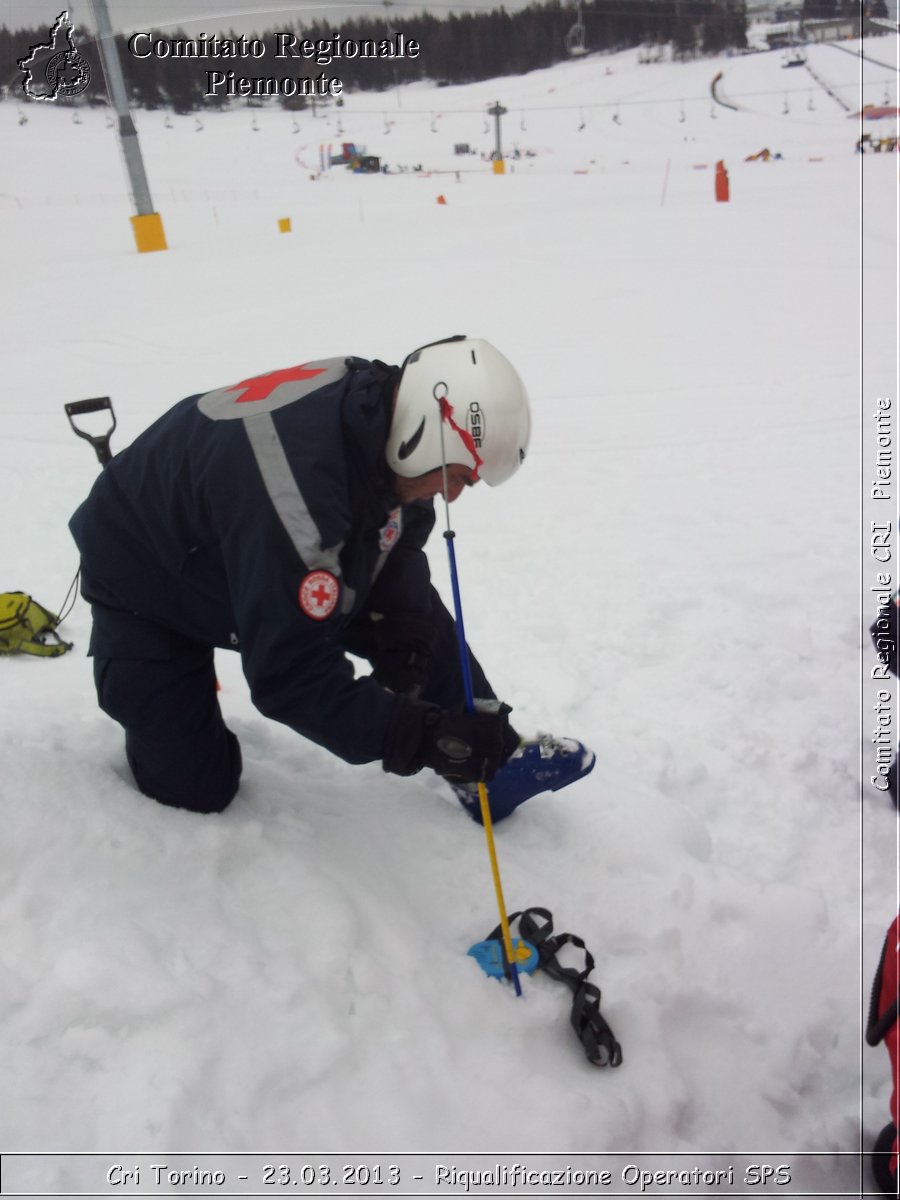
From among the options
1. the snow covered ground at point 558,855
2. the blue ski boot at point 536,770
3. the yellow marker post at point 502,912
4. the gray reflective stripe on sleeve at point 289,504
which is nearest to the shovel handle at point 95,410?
the snow covered ground at point 558,855

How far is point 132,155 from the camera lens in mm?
15977

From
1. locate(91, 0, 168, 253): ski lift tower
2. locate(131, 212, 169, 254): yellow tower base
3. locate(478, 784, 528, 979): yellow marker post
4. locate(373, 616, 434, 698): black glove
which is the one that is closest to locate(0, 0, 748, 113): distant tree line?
locate(91, 0, 168, 253): ski lift tower

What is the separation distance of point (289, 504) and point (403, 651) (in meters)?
0.93

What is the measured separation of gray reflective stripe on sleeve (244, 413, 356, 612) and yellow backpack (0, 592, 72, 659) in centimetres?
229

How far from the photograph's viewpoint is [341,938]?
6.97 feet

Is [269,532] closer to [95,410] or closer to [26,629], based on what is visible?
[95,410]

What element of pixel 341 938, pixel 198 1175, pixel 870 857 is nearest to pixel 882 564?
pixel 870 857

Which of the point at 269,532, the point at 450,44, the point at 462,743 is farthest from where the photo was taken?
the point at 450,44

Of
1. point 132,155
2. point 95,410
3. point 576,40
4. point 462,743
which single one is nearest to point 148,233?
point 132,155

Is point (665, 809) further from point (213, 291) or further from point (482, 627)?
point (213, 291)

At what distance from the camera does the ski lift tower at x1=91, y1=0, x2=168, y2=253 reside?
14284 millimetres

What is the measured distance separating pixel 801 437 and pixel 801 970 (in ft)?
15.4

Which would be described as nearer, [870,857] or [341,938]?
[341,938]

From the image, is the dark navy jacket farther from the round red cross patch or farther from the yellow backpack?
the yellow backpack
